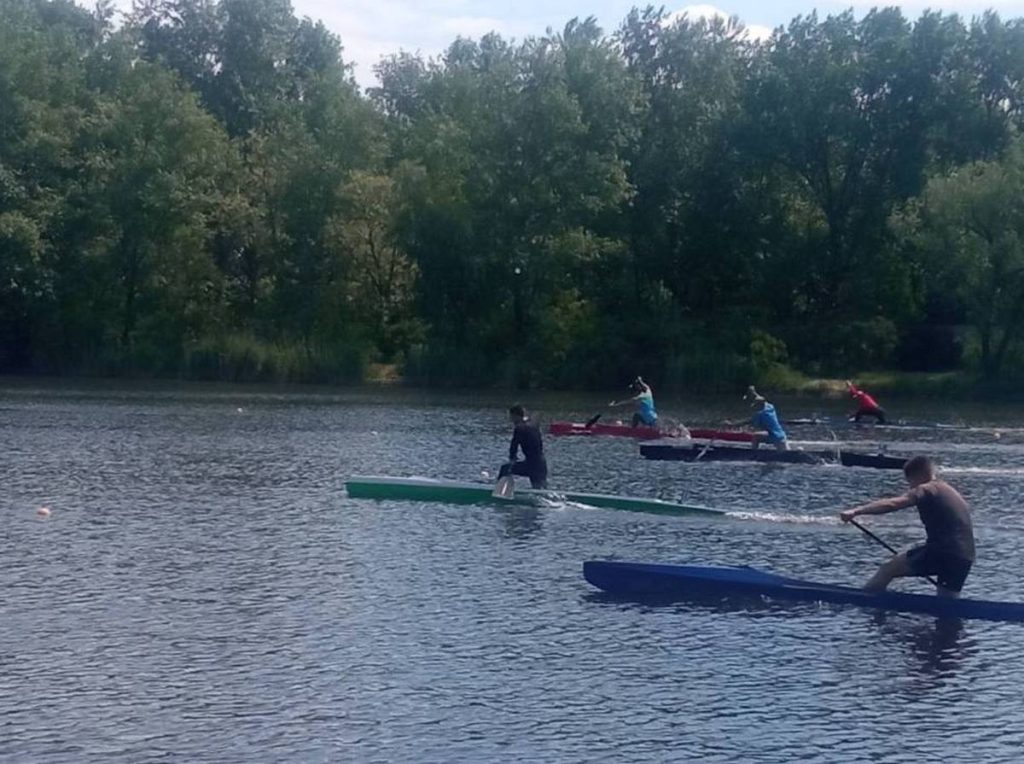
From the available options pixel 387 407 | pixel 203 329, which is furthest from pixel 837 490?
pixel 203 329

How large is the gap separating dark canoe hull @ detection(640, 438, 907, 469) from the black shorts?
18.9 meters

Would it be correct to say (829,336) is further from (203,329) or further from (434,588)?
(434,588)

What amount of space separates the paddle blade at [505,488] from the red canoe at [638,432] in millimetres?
14533

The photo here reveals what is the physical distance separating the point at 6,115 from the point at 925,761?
234 feet

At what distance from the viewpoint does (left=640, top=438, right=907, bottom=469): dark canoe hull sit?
37.9 m

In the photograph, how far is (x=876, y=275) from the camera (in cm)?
7600

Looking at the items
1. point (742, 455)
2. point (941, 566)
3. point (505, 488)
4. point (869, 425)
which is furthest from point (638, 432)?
point (941, 566)

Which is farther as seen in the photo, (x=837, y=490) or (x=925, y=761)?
(x=837, y=490)

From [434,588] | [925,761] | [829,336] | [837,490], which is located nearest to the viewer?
[925,761]

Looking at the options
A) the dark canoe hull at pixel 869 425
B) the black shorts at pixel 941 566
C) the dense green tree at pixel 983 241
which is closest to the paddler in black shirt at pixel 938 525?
the black shorts at pixel 941 566

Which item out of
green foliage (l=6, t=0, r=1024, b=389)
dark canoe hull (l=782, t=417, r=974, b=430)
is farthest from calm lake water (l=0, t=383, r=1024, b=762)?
green foliage (l=6, t=0, r=1024, b=389)

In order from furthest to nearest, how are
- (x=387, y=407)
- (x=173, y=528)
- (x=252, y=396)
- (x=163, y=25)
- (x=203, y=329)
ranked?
(x=163, y=25)
(x=203, y=329)
(x=252, y=396)
(x=387, y=407)
(x=173, y=528)

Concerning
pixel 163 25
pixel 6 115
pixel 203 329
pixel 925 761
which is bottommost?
pixel 925 761

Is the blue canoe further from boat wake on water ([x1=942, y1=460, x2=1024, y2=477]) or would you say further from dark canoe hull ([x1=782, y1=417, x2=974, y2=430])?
dark canoe hull ([x1=782, y1=417, x2=974, y2=430])
